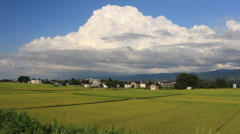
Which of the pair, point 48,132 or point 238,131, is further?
point 238,131

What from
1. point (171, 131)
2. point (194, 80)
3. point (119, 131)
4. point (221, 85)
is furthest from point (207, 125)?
point (221, 85)

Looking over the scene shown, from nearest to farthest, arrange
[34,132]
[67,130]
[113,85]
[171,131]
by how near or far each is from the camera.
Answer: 1. [34,132]
2. [67,130]
3. [171,131]
4. [113,85]

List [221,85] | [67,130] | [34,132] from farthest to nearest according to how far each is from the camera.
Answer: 1. [221,85]
2. [67,130]
3. [34,132]

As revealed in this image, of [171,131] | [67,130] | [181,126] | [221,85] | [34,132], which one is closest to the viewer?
[34,132]

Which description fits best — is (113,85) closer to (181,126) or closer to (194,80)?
(194,80)

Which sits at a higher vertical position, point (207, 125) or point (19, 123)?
point (19, 123)

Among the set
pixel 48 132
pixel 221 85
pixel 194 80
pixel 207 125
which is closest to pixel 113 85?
pixel 194 80

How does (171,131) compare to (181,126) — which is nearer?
(171,131)

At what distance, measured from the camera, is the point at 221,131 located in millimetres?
17031

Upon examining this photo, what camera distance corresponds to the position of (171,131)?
1639cm

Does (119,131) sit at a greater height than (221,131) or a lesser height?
greater

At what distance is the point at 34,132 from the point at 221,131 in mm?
14619

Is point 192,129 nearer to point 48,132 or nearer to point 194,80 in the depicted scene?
point 48,132

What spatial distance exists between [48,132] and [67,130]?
3.31 ft
